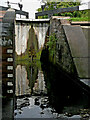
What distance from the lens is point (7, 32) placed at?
11.6 feet

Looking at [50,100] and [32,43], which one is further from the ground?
[32,43]

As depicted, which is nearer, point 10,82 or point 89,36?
point 10,82

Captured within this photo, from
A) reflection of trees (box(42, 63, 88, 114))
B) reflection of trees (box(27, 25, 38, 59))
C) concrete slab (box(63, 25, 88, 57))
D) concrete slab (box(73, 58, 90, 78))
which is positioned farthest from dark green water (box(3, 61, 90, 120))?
reflection of trees (box(27, 25, 38, 59))

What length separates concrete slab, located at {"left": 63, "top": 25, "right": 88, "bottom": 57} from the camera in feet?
19.8

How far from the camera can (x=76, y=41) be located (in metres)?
6.42

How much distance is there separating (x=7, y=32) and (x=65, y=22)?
172 inches

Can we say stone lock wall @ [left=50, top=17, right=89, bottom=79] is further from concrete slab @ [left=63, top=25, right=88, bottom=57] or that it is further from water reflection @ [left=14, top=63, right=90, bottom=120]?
water reflection @ [left=14, top=63, right=90, bottom=120]

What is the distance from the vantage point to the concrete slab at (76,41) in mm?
6031

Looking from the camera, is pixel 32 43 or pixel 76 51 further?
pixel 32 43

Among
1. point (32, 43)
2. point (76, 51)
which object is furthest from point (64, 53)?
point (32, 43)

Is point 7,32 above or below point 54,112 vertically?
above

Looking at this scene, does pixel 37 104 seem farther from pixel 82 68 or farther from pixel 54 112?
pixel 82 68

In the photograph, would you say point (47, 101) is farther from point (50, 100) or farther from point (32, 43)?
point (32, 43)

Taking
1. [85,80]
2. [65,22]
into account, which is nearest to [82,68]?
[85,80]
